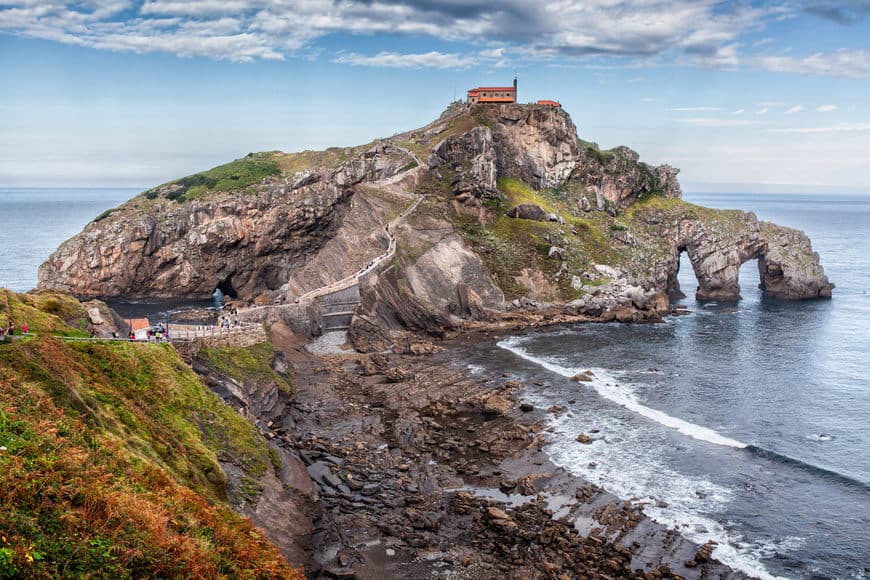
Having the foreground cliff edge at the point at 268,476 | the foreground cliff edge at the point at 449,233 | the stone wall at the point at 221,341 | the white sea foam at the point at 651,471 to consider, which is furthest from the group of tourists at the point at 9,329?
the foreground cliff edge at the point at 449,233

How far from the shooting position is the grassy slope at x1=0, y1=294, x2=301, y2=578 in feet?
58.1

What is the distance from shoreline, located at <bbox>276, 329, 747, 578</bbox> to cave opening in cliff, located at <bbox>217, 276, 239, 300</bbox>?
51.5 metres

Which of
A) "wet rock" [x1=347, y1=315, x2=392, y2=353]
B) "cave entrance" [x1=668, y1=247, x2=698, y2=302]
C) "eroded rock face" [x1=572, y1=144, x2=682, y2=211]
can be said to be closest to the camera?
"wet rock" [x1=347, y1=315, x2=392, y2=353]

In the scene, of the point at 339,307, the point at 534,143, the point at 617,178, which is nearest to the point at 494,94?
the point at 534,143

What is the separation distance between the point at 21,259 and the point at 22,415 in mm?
134991

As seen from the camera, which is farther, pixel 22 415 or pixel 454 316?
pixel 454 316

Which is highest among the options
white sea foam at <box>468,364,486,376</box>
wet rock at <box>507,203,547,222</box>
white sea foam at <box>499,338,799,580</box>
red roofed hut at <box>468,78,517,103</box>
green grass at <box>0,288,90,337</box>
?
red roofed hut at <box>468,78,517,103</box>

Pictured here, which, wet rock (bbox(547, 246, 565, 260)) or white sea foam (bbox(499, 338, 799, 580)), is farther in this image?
wet rock (bbox(547, 246, 565, 260))

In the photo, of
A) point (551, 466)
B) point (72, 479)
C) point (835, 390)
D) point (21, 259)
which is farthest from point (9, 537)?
point (21, 259)

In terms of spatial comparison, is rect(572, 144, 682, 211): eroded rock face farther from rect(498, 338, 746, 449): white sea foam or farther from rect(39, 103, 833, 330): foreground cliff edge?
rect(498, 338, 746, 449): white sea foam

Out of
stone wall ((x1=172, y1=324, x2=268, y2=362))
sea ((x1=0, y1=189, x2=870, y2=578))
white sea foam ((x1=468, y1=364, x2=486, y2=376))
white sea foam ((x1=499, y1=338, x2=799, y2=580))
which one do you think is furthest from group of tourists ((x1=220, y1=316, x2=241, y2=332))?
white sea foam ((x1=499, y1=338, x2=799, y2=580))

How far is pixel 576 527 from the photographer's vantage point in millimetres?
37562

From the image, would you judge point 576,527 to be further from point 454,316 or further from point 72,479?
point 454,316

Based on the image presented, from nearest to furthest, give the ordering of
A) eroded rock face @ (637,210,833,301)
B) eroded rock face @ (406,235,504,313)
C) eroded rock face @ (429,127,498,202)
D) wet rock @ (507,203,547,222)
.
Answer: eroded rock face @ (406,235,504,313)
eroded rock face @ (429,127,498,202)
wet rock @ (507,203,547,222)
eroded rock face @ (637,210,833,301)
